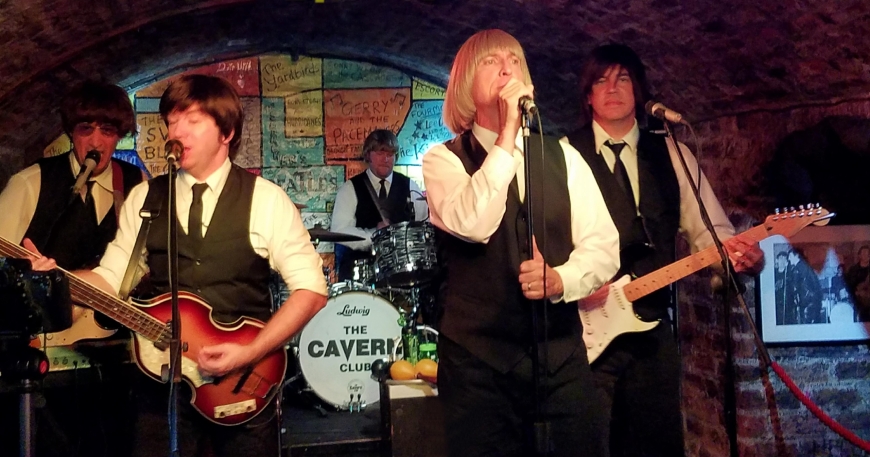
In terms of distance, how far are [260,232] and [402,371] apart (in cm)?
156

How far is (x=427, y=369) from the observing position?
386 centimetres

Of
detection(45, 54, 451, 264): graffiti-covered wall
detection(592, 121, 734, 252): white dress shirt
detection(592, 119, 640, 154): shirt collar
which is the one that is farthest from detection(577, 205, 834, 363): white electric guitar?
detection(45, 54, 451, 264): graffiti-covered wall

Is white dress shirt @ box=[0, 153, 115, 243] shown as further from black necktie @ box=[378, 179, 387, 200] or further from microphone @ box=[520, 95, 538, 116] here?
black necktie @ box=[378, 179, 387, 200]

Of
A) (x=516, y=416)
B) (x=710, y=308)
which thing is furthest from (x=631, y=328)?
(x=710, y=308)

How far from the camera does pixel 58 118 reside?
5.59 metres

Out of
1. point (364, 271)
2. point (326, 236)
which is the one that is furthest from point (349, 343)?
point (326, 236)

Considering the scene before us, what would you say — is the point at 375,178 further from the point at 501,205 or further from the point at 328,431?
the point at 501,205

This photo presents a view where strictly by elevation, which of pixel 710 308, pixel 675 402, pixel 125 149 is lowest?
pixel 675 402

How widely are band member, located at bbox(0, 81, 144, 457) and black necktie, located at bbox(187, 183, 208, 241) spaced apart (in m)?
0.84

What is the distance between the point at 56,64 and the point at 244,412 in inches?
119

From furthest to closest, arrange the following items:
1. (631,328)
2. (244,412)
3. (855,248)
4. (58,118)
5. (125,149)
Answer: (125,149) → (58,118) → (855,248) → (631,328) → (244,412)

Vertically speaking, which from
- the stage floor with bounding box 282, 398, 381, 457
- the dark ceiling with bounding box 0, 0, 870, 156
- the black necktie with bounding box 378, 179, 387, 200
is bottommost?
the stage floor with bounding box 282, 398, 381, 457

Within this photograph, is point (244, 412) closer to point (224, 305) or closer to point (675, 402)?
point (224, 305)

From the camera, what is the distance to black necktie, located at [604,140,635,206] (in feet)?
10.2
